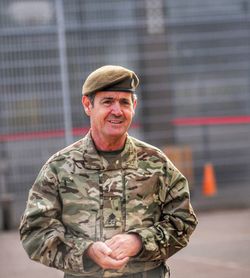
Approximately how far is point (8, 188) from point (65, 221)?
6130 millimetres

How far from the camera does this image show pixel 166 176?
2.76 meters

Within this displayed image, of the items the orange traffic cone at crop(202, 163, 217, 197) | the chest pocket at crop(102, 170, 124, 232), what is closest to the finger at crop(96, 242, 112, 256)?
the chest pocket at crop(102, 170, 124, 232)

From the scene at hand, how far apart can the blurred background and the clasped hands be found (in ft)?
19.6

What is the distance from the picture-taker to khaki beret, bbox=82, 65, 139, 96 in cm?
267

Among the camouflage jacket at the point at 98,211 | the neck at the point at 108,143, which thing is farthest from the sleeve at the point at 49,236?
the neck at the point at 108,143

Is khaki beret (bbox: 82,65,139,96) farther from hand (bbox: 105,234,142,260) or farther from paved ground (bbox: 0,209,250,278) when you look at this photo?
paved ground (bbox: 0,209,250,278)

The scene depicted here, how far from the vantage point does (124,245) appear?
2566 mm

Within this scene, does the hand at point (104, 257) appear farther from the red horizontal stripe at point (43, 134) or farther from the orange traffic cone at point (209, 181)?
the orange traffic cone at point (209, 181)

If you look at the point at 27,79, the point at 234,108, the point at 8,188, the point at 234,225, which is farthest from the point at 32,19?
the point at 234,225

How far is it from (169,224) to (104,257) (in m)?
0.31

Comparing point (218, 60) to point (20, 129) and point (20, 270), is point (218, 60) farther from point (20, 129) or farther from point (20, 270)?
point (20, 270)

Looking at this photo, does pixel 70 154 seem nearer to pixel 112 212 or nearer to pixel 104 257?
pixel 112 212

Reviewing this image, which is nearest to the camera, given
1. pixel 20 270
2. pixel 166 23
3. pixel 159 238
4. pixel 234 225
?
pixel 159 238

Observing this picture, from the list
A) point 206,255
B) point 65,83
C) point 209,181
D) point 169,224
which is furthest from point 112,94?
point 209,181
